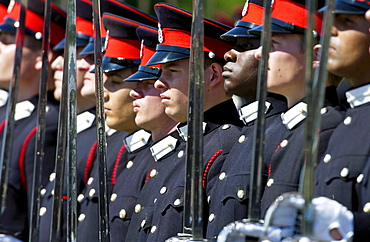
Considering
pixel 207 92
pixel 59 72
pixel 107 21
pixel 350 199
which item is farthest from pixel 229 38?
pixel 59 72

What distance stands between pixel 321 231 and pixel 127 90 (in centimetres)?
252

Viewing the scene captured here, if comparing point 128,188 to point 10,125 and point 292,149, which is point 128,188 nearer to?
point 292,149

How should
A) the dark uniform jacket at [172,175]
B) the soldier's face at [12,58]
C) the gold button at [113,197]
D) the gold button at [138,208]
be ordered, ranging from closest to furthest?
1. the dark uniform jacket at [172,175]
2. the gold button at [138,208]
3. the gold button at [113,197]
4. the soldier's face at [12,58]

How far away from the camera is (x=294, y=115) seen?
2729mm

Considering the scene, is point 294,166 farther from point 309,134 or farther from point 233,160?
point 309,134

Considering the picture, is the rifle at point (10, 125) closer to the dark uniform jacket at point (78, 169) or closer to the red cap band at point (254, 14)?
the red cap band at point (254, 14)

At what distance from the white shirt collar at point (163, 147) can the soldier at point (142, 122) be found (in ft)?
0.31

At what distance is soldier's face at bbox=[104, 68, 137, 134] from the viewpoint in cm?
413

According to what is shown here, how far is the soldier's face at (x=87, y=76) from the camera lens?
4621 mm

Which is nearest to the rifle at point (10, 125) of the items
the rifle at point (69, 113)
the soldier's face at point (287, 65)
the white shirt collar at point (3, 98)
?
the rifle at point (69, 113)

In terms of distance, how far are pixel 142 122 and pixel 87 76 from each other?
1.02 m

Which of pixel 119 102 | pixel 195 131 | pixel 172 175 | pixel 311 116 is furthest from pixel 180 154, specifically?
pixel 311 116

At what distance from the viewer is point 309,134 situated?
1633 mm

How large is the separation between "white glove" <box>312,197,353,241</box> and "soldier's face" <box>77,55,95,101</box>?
9.58ft
